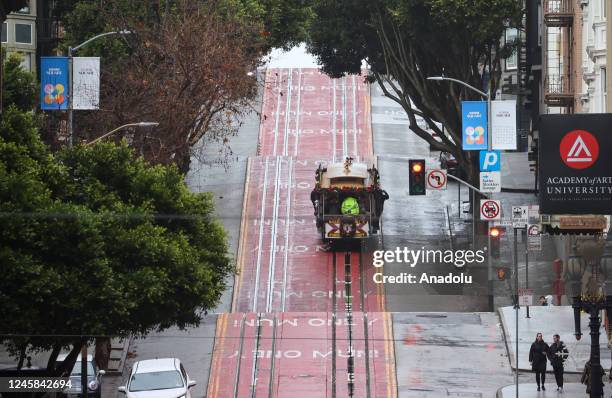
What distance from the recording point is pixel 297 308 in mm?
53875

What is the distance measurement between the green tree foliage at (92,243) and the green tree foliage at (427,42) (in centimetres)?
2701

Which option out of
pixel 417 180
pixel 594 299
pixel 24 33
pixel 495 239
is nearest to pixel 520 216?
pixel 495 239

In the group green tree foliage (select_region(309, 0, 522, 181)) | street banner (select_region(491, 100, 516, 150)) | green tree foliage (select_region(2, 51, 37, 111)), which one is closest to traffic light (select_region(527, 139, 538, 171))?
green tree foliage (select_region(309, 0, 522, 181))

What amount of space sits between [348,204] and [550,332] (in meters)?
13.4

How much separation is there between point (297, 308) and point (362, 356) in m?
7.22

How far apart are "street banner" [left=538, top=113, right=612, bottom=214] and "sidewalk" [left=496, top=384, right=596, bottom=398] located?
Answer: 15.7 feet

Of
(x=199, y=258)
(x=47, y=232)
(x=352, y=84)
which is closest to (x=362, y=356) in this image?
(x=199, y=258)

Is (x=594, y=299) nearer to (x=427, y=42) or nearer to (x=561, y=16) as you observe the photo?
(x=427, y=42)

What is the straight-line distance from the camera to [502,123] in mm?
54281

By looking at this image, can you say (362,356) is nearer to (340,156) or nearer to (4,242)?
(4,242)

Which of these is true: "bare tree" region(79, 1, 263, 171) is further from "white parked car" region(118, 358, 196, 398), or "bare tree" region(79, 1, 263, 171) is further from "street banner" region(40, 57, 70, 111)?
"white parked car" region(118, 358, 196, 398)

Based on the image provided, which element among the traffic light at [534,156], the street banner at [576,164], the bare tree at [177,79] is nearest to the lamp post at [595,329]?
the street banner at [576,164]

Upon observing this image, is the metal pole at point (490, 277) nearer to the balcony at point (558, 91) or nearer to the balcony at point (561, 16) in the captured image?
the balcony at point (558, 91)

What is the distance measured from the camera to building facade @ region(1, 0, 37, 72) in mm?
78000
